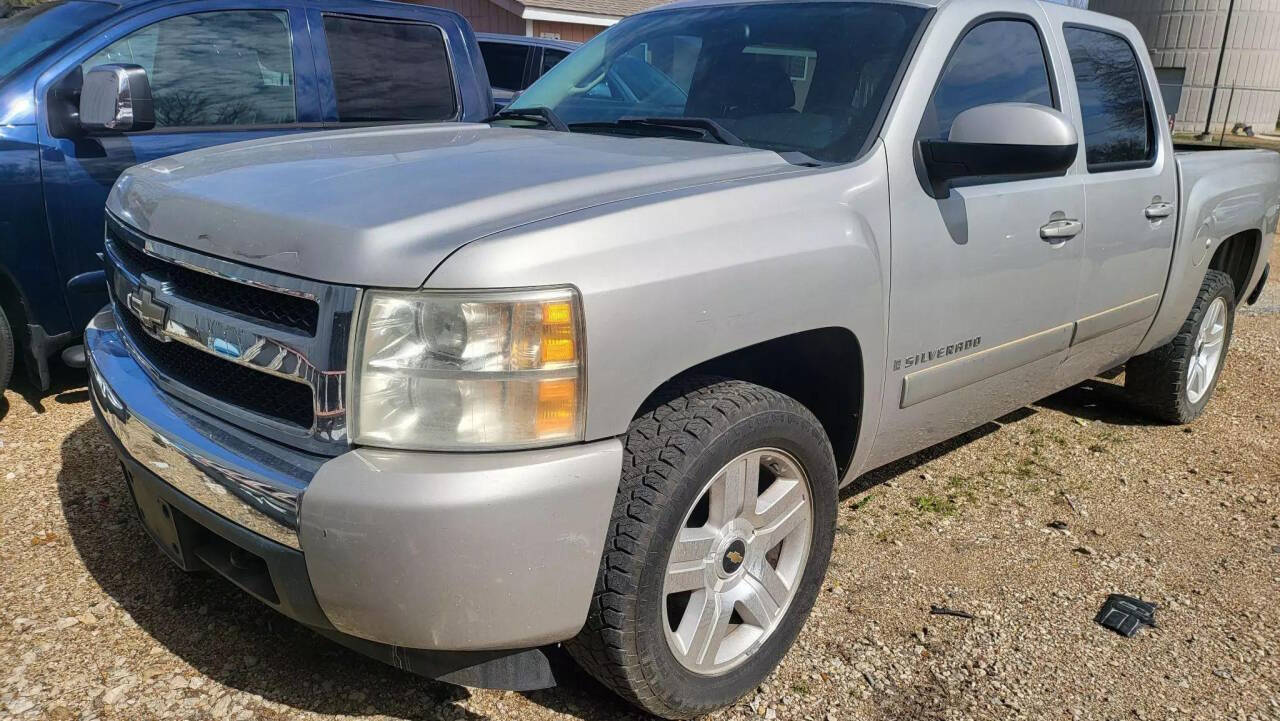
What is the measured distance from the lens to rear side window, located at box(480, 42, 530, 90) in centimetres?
815

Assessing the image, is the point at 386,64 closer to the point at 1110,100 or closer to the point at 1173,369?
the point at 1110,100

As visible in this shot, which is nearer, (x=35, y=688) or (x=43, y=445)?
(x=35, y=688)

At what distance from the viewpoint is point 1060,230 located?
10.2 feet

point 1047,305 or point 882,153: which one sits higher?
point 882,153

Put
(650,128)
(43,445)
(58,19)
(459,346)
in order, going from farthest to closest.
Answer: (58,19)
(43,445)
(650,128)
(459,346)

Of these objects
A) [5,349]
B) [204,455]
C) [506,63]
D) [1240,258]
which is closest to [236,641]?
[204,455]

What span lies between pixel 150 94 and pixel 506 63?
15.0ft

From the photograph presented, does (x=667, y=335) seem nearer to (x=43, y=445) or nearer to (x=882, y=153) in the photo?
(x=882, y=153)

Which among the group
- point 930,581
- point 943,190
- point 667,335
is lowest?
point 930,581

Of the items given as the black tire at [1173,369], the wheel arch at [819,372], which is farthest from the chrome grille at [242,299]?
the black tire at [1173,369]

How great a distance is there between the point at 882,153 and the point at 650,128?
700 mm

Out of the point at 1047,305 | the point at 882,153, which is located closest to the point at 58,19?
the point at 882,153

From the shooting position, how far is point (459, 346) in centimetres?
180

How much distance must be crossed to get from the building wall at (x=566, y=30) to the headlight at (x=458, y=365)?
625 inches
